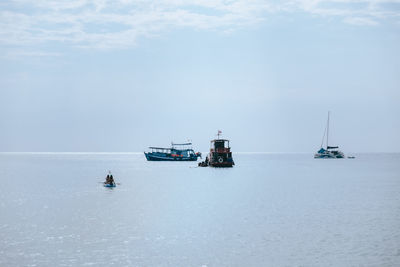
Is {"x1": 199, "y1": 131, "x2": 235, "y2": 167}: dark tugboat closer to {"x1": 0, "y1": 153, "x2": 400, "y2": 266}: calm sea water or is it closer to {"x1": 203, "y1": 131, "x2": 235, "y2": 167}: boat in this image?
{"x1": 203, "y1": 131, "x2": 235, "y2": 167}: boat

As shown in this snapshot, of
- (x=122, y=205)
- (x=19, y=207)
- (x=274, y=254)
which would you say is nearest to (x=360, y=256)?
(x=274, y=254)

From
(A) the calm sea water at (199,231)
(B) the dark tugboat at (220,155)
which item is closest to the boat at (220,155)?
(B) the dark tugboat at (220,155)

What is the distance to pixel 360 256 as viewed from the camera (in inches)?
1172

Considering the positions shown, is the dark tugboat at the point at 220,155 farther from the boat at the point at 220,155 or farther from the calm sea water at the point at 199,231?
the calm sea water at the point at 199,231

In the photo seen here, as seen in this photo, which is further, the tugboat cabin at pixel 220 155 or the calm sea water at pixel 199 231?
the tugboat cabin at pixel 220 155

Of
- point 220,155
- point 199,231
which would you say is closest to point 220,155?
point 220,155

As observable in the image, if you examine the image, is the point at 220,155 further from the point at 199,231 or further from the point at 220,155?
the point at 199,231

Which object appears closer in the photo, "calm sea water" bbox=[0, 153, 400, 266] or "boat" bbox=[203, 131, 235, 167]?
"calm sea water" bbox=[0, 153, 400, 266]

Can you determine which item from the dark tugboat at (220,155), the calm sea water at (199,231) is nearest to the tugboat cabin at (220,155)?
the dark tugboat at (220,155)

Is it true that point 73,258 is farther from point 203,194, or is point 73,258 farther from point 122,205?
point 203,194

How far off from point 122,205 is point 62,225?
1414 cm

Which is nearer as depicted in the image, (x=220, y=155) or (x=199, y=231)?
(x=199, y=231)

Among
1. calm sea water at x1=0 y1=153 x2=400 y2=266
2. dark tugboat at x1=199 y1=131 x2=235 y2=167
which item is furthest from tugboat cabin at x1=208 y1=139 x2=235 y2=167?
calm sea water at x1=0 y1=153 x2=400 y2=266

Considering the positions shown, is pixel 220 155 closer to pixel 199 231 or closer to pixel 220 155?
pixel 220 155
